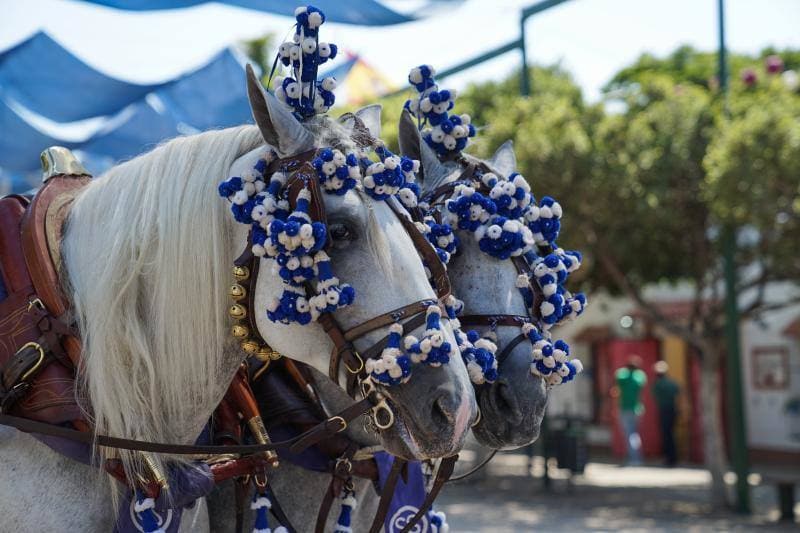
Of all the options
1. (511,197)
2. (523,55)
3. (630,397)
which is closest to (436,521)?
(511,197)

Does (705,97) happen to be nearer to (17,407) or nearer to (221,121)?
(221,121)

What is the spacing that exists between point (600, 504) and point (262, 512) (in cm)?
998

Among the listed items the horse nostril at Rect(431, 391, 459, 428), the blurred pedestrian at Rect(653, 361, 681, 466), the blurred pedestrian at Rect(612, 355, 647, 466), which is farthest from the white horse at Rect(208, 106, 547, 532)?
the blurred pedestrian at Rect(653, 361, 681, 466)

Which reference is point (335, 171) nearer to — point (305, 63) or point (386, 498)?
point (305, 63)

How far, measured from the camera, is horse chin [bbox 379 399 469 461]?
2287 millimetres

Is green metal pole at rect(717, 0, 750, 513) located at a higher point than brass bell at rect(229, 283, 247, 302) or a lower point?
lower

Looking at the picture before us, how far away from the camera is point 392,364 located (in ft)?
7.39

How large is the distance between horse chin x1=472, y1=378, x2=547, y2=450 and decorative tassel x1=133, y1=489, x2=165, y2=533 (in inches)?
43.0

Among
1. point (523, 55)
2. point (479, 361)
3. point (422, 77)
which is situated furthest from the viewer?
point (523, 55)

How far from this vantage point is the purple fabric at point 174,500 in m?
2.50

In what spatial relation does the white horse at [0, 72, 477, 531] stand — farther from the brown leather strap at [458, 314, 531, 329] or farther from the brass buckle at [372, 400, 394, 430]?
the brown leather strap at [458, 314, 531, 329]

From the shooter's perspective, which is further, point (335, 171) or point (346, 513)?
point (346, 513)

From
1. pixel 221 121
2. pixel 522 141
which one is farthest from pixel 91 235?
pixel 522 141

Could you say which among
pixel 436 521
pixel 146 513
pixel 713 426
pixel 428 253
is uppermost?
pixel 428 253
